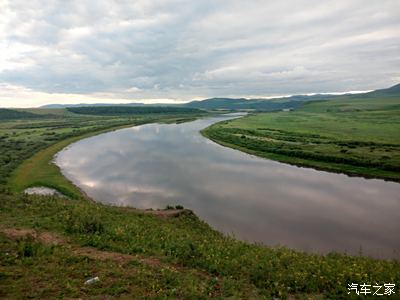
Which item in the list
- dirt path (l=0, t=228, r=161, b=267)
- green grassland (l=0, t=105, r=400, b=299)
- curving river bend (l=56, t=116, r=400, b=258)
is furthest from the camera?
curving river bend (l=56, t=116, r=400, b=258)

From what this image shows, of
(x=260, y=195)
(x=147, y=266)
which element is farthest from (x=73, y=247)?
(x=260, y=195)

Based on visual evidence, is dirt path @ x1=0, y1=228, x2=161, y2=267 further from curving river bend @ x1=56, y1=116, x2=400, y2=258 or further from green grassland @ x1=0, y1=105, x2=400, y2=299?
curving river bend @ x1=56, y1=116, x2=400, y2=258

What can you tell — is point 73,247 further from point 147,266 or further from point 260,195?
point 260,195

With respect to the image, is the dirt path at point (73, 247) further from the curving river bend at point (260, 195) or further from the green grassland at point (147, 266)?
the curving river bend at point (260, 195)

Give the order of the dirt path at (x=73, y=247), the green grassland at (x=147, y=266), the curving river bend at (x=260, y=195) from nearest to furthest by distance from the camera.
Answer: the green grassland at (x=147, y=266) < the dirt path at (x=73, y=247) < the curving river bend at (x=260, y=195)

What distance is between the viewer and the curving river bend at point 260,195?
2406 centimetres

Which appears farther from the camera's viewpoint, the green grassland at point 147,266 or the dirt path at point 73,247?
the dirt path at point 73,247

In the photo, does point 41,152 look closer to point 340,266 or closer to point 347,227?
point 347,227

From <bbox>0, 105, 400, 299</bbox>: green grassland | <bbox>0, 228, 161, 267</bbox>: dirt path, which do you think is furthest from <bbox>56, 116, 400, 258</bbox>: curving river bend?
<bbox>0, 228, 161, 267</bbox>: dirt path

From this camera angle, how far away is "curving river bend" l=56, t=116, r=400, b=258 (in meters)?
24.1

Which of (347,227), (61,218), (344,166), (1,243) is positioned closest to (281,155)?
(344,166)

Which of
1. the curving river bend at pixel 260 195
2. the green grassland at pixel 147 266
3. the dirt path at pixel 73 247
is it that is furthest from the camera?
the curving river bend at pixel 260 195

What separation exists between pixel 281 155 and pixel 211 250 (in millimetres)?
45139

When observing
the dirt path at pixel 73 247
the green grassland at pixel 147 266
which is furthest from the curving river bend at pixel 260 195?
the dirt path at pixel 73 247
